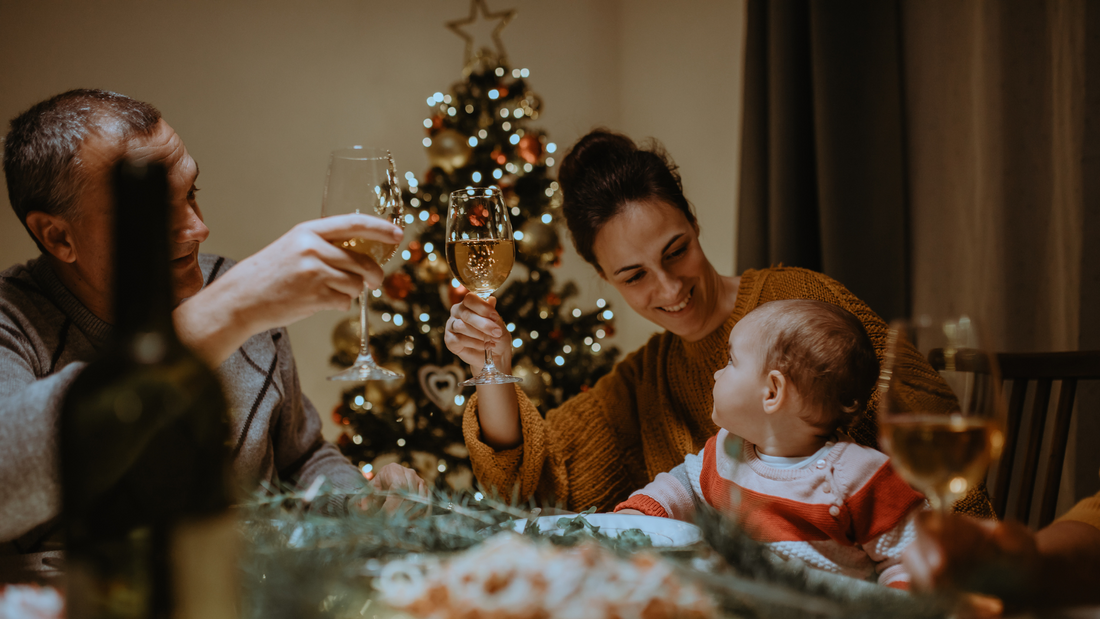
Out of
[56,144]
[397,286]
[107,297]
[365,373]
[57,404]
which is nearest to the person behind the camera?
[57,404]

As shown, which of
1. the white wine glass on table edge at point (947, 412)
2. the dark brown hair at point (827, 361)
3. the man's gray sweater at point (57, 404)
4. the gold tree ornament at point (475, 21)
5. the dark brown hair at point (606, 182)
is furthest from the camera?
the gold tree ornament at point (475, 21)

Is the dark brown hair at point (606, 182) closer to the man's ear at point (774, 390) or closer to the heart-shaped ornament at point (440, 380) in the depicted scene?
the man's ear at point (774, 390)

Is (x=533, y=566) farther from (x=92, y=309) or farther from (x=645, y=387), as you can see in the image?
(x=645, y=387)

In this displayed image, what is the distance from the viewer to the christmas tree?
297cm

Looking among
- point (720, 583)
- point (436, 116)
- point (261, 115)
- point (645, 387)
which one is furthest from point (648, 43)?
point (720, 583)

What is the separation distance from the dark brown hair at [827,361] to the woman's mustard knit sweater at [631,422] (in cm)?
35

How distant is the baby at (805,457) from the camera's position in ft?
3.17

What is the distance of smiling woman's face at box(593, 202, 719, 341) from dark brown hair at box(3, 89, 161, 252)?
0.95 meters

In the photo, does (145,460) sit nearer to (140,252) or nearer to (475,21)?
(140,252)

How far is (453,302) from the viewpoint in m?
2.98

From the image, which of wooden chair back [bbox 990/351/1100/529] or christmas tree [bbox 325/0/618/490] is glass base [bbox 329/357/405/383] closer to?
wooden chair back [bbox 990/351/1100/529]

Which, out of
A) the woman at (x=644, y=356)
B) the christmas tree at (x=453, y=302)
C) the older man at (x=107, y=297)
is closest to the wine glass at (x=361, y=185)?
the older man at (x=107, y=297)

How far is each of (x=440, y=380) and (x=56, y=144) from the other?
1989 mm

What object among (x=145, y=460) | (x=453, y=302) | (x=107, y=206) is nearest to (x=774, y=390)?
(x=145, y=460)
